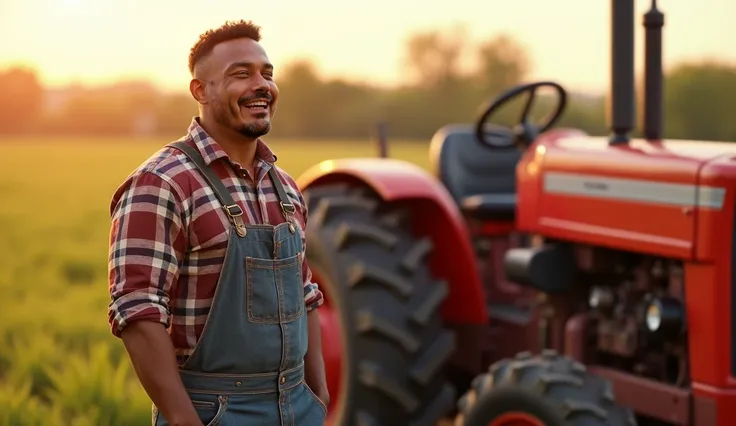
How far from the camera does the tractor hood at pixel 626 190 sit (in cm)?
347

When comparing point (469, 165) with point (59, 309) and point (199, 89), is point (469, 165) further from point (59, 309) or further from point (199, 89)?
point (59, 309)

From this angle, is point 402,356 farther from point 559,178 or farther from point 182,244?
point 182,244

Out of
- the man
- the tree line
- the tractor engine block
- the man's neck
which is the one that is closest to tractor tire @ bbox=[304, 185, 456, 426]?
the tractor engine block

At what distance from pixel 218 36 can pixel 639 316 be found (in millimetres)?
1830

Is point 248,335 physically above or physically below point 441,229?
above

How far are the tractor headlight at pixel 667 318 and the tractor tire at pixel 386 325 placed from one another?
995 mm

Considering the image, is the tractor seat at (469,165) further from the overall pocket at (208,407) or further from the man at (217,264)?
the overall pocket at (208,407)

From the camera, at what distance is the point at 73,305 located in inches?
317

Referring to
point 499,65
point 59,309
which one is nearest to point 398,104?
point 499,65

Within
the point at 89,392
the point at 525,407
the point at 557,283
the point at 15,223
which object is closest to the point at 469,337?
the point at 557,283

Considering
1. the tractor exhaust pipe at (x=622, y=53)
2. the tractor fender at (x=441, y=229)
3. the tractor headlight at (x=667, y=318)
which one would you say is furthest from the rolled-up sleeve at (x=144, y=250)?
the tractor fender at (x=441, y=229)

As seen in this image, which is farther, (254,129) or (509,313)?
(509,313)

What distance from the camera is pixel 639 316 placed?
3.65m

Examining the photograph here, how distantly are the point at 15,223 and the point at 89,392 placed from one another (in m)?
10.7
